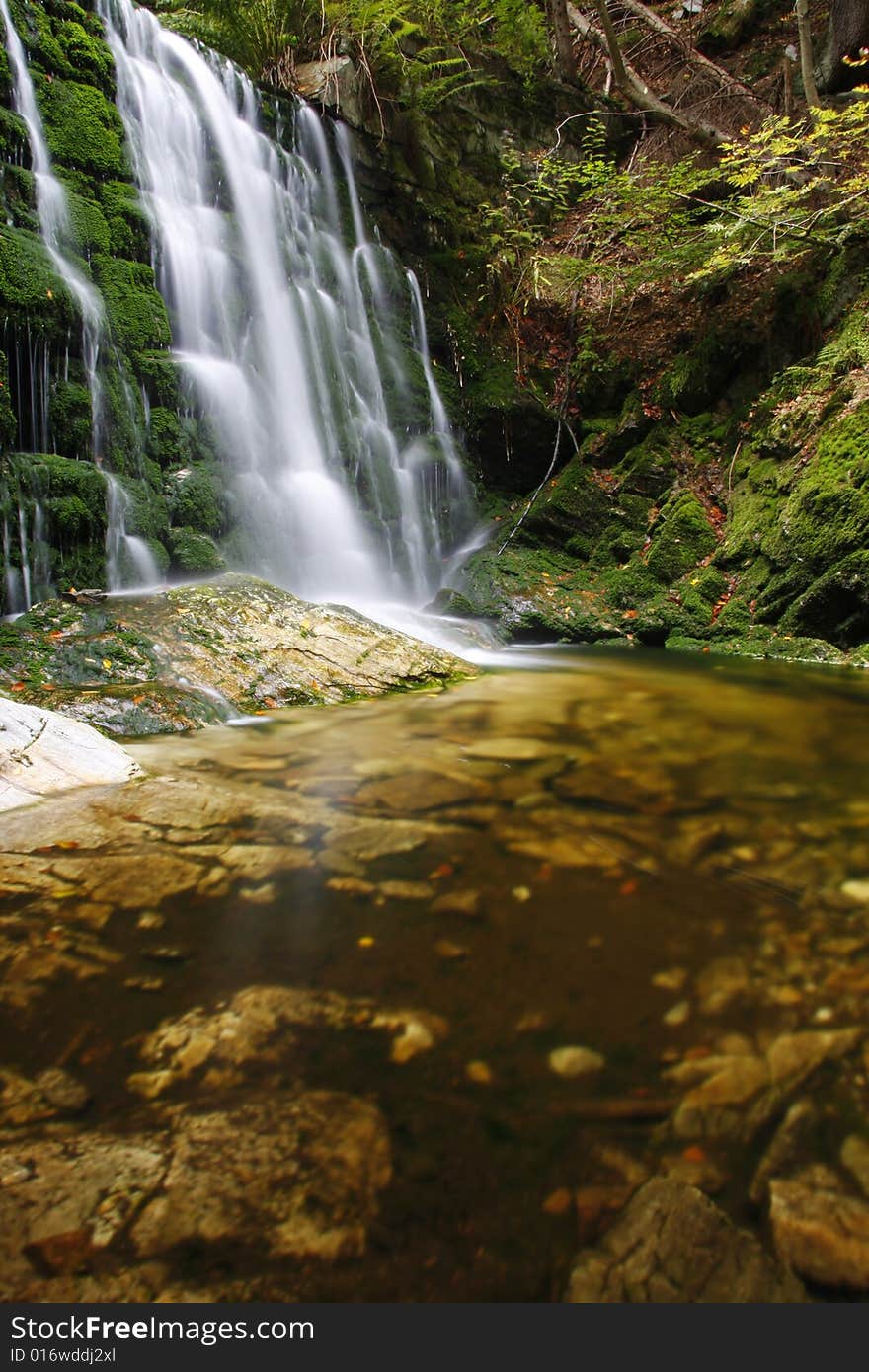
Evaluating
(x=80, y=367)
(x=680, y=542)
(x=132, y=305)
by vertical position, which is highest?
(x=132, y=305)

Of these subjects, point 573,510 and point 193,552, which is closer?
point 193,552

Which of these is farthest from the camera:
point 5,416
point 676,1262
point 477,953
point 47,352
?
point 47,352

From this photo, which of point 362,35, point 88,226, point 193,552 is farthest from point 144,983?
point 362,35

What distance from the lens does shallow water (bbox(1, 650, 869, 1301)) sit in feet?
3.26

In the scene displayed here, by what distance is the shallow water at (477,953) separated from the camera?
39.2 inches

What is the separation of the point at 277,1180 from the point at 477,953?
0.67 m

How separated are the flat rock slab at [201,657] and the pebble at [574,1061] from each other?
9.39 feet

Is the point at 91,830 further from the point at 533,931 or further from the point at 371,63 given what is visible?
the point at 371,63

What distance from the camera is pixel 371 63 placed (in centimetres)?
962

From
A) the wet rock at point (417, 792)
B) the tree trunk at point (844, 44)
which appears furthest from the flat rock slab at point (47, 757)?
the tree trunk at point (844, 44)

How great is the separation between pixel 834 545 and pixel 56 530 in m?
7.03

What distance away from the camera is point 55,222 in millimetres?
6113

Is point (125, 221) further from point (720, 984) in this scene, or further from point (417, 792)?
point (720, 984)

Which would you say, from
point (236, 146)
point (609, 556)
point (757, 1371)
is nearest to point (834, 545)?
point (609, 556)
